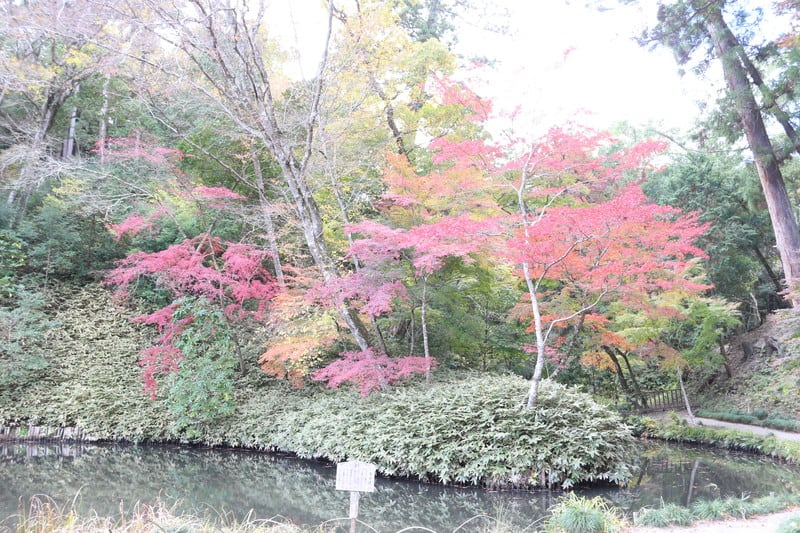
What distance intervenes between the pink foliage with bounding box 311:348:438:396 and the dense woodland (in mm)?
49

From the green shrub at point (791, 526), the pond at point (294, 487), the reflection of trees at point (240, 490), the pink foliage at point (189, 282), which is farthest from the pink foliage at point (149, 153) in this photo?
the green shrub at point (791, 526)

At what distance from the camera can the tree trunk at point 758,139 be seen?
35.1 feet

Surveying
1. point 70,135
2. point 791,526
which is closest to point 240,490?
point 791,526

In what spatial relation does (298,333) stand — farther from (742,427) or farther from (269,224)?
(742,427)

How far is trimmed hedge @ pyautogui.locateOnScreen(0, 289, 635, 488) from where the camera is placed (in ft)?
23.9

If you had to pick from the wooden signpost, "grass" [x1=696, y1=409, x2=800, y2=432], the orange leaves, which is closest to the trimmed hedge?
the orange leaves

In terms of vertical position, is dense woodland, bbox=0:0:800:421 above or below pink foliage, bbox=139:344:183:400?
above

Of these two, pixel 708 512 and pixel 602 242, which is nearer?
pixel 708 512

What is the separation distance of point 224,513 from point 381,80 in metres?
9.13

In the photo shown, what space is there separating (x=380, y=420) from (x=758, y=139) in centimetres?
962

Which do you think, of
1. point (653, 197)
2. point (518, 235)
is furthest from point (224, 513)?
point (653, 197)

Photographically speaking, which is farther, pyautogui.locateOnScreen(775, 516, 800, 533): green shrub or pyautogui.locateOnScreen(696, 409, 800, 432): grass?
pyautogui.locateOnScreen(696, 409, 800, 432): grass

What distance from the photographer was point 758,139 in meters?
10.8

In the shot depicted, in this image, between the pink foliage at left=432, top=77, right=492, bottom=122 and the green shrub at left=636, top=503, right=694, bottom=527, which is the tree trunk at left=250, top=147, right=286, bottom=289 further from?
the green shrub at left=636, top=503, right=694, bottom=527
